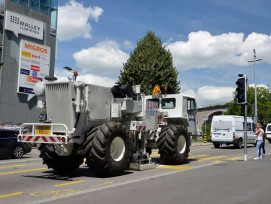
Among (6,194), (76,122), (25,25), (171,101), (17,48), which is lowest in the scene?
(6,194)

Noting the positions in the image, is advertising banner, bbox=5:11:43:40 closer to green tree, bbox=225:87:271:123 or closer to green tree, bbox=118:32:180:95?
green tree, bbox=118:32:180:95

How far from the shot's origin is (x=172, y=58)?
40438 mm

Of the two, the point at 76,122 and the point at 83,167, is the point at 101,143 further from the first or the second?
the point at 83,167

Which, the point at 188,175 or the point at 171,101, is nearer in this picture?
the point at 188,175

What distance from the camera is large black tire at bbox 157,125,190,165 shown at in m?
13.8

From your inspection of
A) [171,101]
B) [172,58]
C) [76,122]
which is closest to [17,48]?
[172,58]

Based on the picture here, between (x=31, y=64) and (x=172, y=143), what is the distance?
25130 millimetres

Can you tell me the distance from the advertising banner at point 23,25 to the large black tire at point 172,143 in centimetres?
2411

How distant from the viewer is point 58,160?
11633 millimetres

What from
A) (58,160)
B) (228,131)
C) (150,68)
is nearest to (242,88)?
(58,160)

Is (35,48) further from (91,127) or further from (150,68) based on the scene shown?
(91,127)

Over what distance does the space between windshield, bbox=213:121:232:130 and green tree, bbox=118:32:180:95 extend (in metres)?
10.3

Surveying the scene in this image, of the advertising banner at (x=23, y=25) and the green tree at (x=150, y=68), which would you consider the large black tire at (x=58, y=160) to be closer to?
the advertising banner at (x=23, y=25)

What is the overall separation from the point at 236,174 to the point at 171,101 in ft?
14.5
